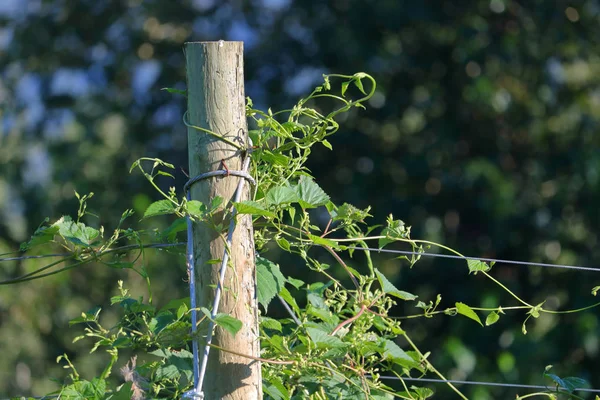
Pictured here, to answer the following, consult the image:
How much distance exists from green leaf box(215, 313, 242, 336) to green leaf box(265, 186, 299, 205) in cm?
20

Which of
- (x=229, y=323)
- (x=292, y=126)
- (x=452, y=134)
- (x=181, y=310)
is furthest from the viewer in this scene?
(x=452, y=134)

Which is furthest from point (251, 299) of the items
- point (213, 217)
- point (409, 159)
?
point (409, 159)

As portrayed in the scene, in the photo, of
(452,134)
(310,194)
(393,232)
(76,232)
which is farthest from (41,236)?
(452,134)

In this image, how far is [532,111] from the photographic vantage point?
5004 millimetres

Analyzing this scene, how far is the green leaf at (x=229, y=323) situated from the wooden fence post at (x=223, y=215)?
0.06 m

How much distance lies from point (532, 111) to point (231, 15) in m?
2.32

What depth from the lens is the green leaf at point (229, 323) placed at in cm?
109

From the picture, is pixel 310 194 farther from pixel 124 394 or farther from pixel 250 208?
pixel 124 394

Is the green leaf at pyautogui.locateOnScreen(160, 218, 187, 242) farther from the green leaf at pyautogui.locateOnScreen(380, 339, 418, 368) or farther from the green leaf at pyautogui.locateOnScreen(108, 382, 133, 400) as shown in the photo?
the green leaf at pyautogui.locateOnScreen(380, 339, 418, 368)

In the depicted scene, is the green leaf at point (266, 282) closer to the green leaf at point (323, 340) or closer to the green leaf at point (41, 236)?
the green leaf at point (323, 340)

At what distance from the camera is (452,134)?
4.97 metres

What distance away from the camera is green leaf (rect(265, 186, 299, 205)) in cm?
123

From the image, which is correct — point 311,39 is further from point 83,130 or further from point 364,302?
point 364,302

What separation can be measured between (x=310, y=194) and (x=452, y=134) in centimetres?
382
